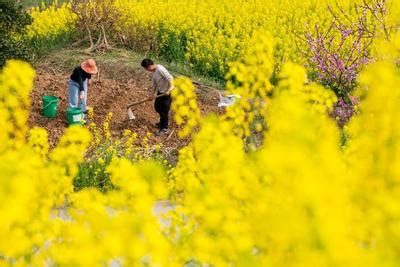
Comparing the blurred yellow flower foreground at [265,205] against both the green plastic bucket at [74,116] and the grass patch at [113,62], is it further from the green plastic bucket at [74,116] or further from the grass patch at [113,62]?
the grass patch at [113,62]

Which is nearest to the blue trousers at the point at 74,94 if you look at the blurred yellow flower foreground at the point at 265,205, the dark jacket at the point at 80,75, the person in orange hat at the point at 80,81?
the person in orange hat at the point at 80,81

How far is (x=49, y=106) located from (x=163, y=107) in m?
1.70

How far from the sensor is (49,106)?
28.6ft

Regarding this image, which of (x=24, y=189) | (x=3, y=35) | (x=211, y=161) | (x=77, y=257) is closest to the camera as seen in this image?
(x=77, y=257)

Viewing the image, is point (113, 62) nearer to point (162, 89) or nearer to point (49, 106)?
point (49, 106)

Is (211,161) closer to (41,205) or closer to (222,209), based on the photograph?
(222,209)

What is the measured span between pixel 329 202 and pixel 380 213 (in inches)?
23.6

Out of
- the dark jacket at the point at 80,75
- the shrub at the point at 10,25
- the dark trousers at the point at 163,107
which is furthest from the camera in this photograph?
the shrub at the point at 10,25

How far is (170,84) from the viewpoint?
8000 mm

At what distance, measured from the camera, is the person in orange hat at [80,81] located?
8328 mm

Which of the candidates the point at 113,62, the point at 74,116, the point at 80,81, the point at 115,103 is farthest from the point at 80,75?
the point at 113,62

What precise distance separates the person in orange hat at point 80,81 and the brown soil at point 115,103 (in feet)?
0.96

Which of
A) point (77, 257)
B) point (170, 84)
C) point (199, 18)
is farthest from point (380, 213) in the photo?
point (199, 18)

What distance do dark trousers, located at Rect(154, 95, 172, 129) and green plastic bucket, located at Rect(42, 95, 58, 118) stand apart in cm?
154
